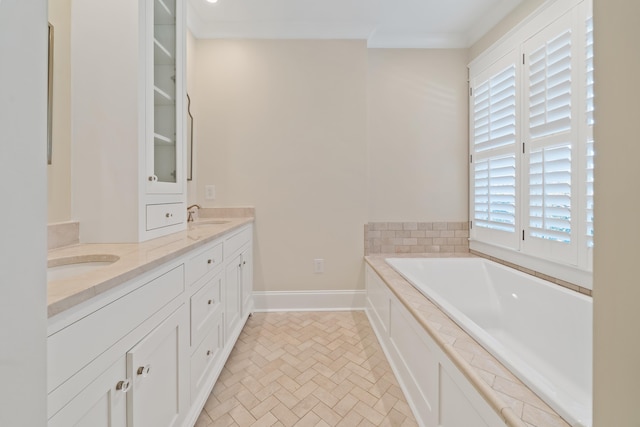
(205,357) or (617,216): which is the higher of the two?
(617,216)

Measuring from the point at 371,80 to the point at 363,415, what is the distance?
270 centimetres

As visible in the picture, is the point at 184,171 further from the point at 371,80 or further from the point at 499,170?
the point at 499,170

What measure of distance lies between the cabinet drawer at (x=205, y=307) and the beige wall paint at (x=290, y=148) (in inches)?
40.6

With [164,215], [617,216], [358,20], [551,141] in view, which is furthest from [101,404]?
[358,20]

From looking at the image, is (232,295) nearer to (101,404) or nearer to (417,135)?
(101,404)

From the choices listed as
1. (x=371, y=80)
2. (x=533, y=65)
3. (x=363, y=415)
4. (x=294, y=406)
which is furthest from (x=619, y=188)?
(x=371, y=80)

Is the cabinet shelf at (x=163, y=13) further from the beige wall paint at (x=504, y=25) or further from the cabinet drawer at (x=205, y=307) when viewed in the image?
the beige wall paint at (x=504, y=25)

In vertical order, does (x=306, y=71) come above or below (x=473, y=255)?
above

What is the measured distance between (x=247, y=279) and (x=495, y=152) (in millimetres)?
2315

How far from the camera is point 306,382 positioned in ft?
5.30

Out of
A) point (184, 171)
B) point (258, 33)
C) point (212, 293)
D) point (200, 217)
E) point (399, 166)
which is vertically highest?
point (258, 33)

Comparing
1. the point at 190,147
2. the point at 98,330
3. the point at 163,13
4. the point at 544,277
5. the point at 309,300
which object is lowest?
the point at 309,300

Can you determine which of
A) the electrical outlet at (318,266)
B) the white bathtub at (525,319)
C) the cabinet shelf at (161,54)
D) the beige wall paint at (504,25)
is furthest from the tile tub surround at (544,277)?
the cabinet shelf at (161,54)

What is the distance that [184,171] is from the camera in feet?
5.73
